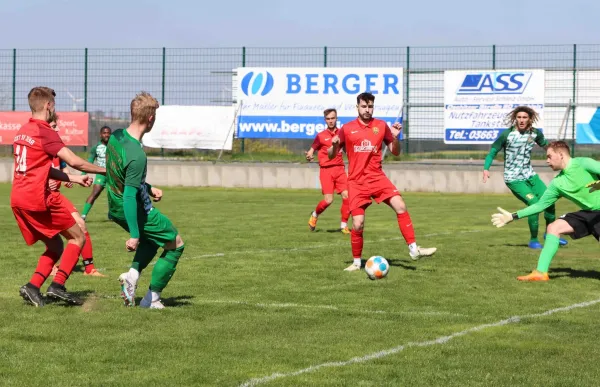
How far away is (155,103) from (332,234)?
9022 millimetres

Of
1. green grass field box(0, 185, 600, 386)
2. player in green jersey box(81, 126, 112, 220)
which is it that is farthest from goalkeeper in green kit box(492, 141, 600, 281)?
player in green jersey box(81, 126, 112, 220)

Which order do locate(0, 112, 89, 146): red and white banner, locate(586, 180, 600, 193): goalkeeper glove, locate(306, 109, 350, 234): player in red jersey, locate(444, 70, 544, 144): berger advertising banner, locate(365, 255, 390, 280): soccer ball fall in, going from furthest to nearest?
locate(0, 112, 89, 146): red and white banner, locate(444, 70, 544, 144): berger advertising banner, locate(306, 109, 350, 234): player in red jersey, locate(365, 255, 390, 280): soccer ball, locate(586, 180, 600, 193): goalkeeper glove

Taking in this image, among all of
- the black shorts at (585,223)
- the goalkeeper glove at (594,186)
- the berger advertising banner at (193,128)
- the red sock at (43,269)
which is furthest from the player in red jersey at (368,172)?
the berger advertising banner at (193,128)

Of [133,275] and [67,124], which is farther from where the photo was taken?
[67,124]

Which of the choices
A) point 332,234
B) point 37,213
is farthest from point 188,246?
point 37,213

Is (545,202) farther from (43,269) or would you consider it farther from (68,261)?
(43,269)

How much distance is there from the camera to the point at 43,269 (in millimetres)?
9508

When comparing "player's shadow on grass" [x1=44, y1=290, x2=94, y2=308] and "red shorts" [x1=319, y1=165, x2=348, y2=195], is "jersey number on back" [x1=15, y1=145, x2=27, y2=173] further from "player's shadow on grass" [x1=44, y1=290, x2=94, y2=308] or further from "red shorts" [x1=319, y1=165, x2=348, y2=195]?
"red shorts" [x1=319, y1=165, x2=348, y2=195]

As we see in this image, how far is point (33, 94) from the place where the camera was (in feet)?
30.0

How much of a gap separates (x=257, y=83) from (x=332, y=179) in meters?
16.1

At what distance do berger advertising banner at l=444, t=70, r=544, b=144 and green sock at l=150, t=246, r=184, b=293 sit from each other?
77.7 feet

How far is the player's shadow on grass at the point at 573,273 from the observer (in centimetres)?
1198

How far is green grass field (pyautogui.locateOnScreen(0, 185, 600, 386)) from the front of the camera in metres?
6.62

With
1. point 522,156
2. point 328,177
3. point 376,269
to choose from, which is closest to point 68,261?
point 376,269
